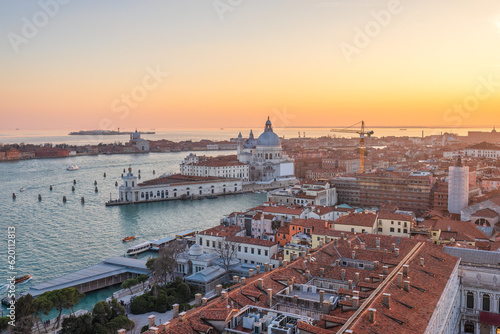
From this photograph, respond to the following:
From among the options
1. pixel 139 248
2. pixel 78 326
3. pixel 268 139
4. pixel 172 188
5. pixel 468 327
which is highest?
pixel 268 139

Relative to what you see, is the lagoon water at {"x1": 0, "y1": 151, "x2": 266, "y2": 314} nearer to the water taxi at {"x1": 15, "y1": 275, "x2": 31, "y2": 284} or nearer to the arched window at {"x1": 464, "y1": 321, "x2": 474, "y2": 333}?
the water taxi at {"x1": 15, "y1": 275, "x2": 31, "y2": 284}

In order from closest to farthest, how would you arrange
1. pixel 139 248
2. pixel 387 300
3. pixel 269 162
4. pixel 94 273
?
pixel 387 300 → pixel 94 273 → pixel 139 248 → pixel 269 162

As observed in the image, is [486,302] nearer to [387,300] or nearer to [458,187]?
[387,300]

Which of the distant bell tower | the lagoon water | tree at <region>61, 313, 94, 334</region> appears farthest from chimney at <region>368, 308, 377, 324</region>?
the distant bell tower

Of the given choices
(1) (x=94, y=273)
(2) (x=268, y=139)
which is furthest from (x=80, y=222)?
(2) (x=268, y=139)

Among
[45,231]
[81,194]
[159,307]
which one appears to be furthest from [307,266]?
[81,194]

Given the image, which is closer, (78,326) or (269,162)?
(78,326)

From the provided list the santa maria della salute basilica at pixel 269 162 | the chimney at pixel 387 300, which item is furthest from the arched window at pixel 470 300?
the santa maria della salute basilica at pixel 269 162
